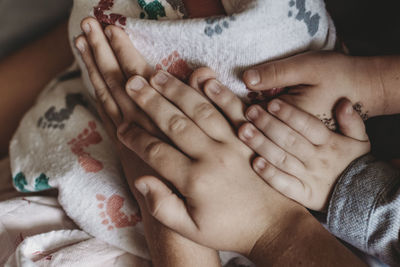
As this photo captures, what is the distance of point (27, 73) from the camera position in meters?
0.94

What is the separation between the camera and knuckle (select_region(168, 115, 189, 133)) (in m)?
0.57

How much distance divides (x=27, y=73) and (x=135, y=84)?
1.68ft

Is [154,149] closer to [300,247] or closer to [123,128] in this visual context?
[123,128]

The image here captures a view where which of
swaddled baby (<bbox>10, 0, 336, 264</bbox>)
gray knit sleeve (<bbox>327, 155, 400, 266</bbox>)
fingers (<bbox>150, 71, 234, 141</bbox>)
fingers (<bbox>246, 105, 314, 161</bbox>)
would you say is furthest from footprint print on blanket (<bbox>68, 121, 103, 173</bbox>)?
gray knit sleeve (<bbox>327, 155, 400, 266</bbox>)

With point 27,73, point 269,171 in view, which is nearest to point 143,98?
point 269,171

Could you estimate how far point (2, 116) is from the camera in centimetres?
90

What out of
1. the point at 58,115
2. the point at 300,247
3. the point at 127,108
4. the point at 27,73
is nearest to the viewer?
the point at 300,247

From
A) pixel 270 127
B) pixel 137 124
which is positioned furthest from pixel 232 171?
pixel 137 124

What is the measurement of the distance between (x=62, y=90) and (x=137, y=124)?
0.28m

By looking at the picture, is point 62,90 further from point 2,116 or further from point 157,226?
point 157,226

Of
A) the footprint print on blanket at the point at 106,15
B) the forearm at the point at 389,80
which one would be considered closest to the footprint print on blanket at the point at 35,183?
the footprint print on blanket at the point at 106,15

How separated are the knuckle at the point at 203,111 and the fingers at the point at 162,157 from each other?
0.07 meters

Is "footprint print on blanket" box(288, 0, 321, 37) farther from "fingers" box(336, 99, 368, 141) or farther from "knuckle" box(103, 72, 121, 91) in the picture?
"knuckle" box(103, 72, 121, 91)

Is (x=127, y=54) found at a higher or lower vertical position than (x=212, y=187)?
higher
